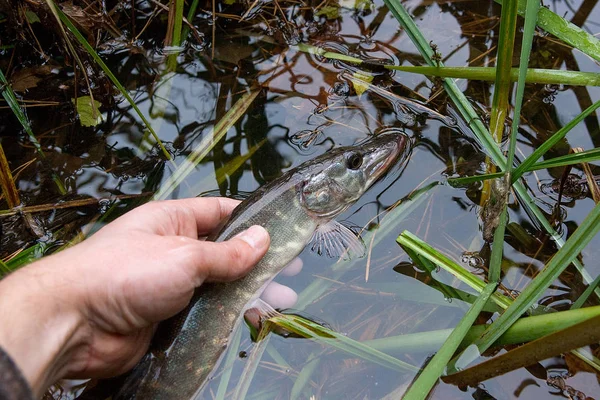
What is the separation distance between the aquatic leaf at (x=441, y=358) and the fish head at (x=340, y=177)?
0.90m

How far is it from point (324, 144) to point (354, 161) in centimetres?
53

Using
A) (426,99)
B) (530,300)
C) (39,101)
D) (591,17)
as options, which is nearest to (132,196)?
(39,101)

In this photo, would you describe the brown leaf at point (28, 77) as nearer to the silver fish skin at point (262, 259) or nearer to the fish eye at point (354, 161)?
the silver fish skin at point (262, 259)

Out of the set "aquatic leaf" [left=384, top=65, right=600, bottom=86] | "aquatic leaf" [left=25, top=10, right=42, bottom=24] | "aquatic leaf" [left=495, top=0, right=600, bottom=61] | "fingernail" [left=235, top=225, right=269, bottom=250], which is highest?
"aquatic leaf" [left=495, top=0, right=600, bottom=61]

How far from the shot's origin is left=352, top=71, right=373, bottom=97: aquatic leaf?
3473 millimetres

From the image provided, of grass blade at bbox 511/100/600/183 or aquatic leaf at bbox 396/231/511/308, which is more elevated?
grass blade at bbox 511/100/600/183

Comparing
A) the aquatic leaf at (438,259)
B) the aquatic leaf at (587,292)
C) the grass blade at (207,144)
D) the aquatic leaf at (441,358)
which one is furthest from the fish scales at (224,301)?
the aquatic leaf at (587,292)

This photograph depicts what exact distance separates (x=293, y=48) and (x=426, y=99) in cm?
107

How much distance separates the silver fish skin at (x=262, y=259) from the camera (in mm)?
2441

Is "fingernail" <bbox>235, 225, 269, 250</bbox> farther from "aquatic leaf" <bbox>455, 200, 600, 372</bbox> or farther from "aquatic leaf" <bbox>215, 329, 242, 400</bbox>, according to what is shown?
"aquatic leaf" <bbox>455, 200, 600, 372</bbox>

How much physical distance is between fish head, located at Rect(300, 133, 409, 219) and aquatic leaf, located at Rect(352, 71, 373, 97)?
1.99 ft

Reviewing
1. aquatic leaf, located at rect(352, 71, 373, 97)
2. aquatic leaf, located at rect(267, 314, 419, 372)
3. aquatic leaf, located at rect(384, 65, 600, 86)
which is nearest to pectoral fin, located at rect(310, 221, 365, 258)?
aquatic leaf, located at rect(267, 314, 419, 372)

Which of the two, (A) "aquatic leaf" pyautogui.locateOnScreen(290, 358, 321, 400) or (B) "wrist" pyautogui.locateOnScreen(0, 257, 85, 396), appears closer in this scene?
(B) "wrist" pyautogui.locateOnScreen(0, 257, 85, 396)

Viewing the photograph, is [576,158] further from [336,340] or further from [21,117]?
[21,117]
